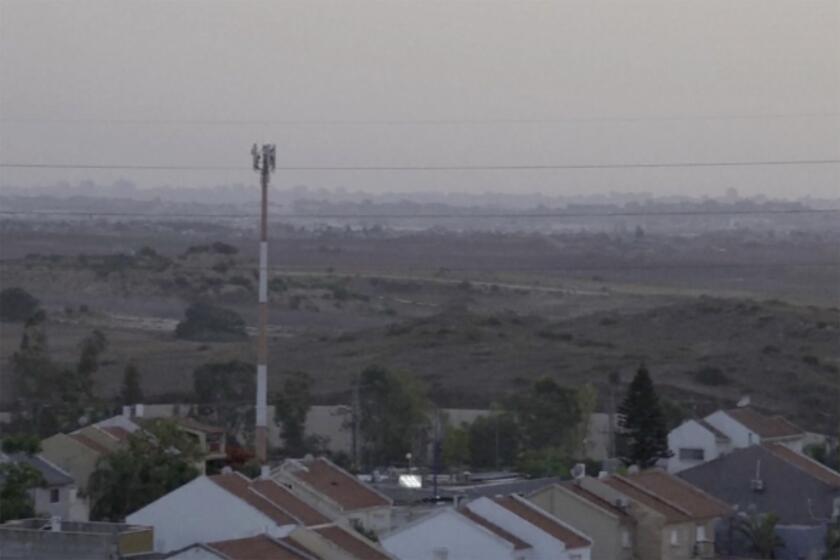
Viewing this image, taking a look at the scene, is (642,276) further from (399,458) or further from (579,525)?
(579,525)

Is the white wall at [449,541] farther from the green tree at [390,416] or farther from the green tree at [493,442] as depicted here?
the green tree at [390,416]

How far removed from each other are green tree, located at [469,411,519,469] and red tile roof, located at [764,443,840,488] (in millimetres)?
6204

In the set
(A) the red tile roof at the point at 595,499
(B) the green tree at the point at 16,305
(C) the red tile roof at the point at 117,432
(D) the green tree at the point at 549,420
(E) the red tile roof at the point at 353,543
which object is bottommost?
(B) the green tree at the point at 16,305

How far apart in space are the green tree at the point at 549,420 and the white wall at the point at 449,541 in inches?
509

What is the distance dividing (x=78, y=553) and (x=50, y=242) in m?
64.3

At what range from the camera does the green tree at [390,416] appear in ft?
96.2

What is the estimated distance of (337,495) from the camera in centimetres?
1922

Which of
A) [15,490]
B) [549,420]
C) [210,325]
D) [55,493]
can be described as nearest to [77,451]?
[55,493]

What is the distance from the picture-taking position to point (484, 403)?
37.2 metres

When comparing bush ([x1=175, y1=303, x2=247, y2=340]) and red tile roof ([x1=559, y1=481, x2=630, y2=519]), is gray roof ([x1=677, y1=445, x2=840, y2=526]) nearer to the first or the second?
red tile roof ([x1=559, y1=481, x2=630, y2=519])

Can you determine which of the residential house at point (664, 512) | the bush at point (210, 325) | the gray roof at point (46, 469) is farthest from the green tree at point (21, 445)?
the bush at point (210, 325)

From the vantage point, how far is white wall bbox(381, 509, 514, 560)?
15.8 metres

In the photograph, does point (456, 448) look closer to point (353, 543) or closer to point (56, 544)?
point (353, 543)

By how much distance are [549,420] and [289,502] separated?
12387 mm
